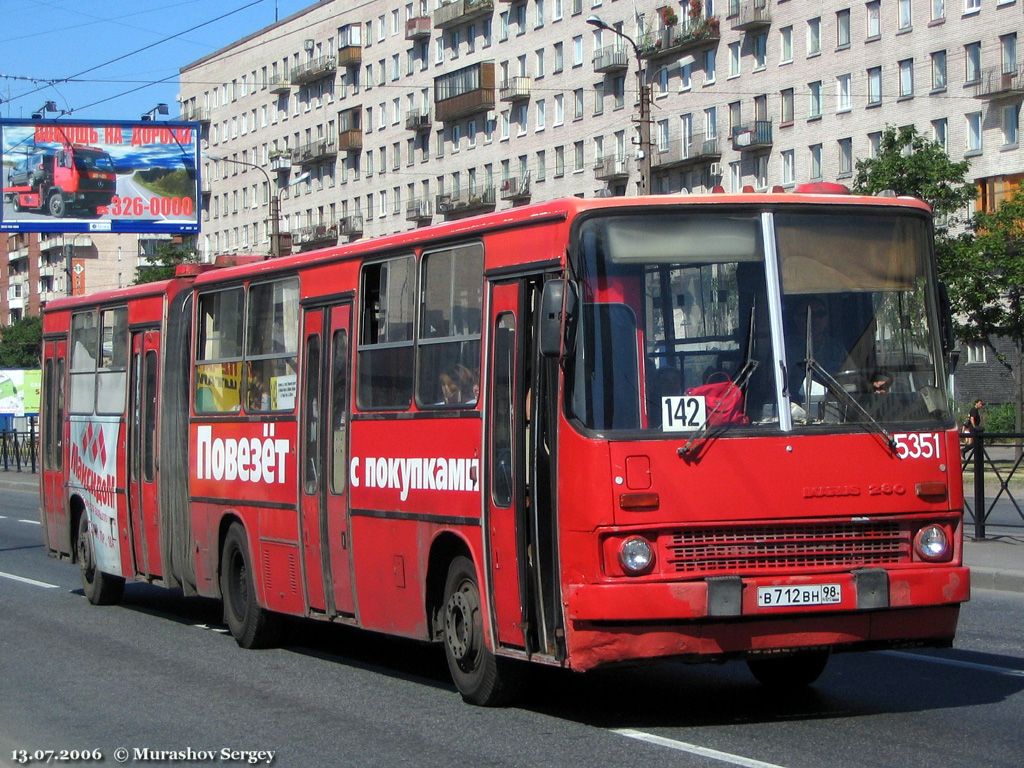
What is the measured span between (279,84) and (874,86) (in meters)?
51.6

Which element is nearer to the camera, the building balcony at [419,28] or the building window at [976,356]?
the building window at [976,356]

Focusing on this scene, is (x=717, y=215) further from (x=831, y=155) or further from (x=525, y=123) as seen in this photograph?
(x=525, y=123)

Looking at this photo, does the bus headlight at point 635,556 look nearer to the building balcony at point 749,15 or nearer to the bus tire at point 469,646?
the bus tire at point 469,646

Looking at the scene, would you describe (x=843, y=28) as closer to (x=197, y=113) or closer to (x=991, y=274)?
(x=991, y=274)

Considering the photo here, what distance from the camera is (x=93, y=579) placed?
17172 mm

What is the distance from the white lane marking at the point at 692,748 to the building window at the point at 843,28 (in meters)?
61.6

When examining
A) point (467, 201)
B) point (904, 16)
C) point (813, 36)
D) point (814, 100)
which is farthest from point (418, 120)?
point (904, 16)

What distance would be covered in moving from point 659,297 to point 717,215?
1.82 feet

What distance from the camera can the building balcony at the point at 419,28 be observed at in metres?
94.6

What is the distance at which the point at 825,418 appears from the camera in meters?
9.20

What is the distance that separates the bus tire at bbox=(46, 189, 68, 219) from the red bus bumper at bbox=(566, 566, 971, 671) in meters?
32.5

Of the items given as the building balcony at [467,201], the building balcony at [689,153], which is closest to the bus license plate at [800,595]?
the building balcony at [689,153]

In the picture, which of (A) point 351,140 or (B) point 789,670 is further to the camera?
(A) point 351,140

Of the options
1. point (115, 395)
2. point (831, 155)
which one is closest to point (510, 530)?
point (115, 395)
